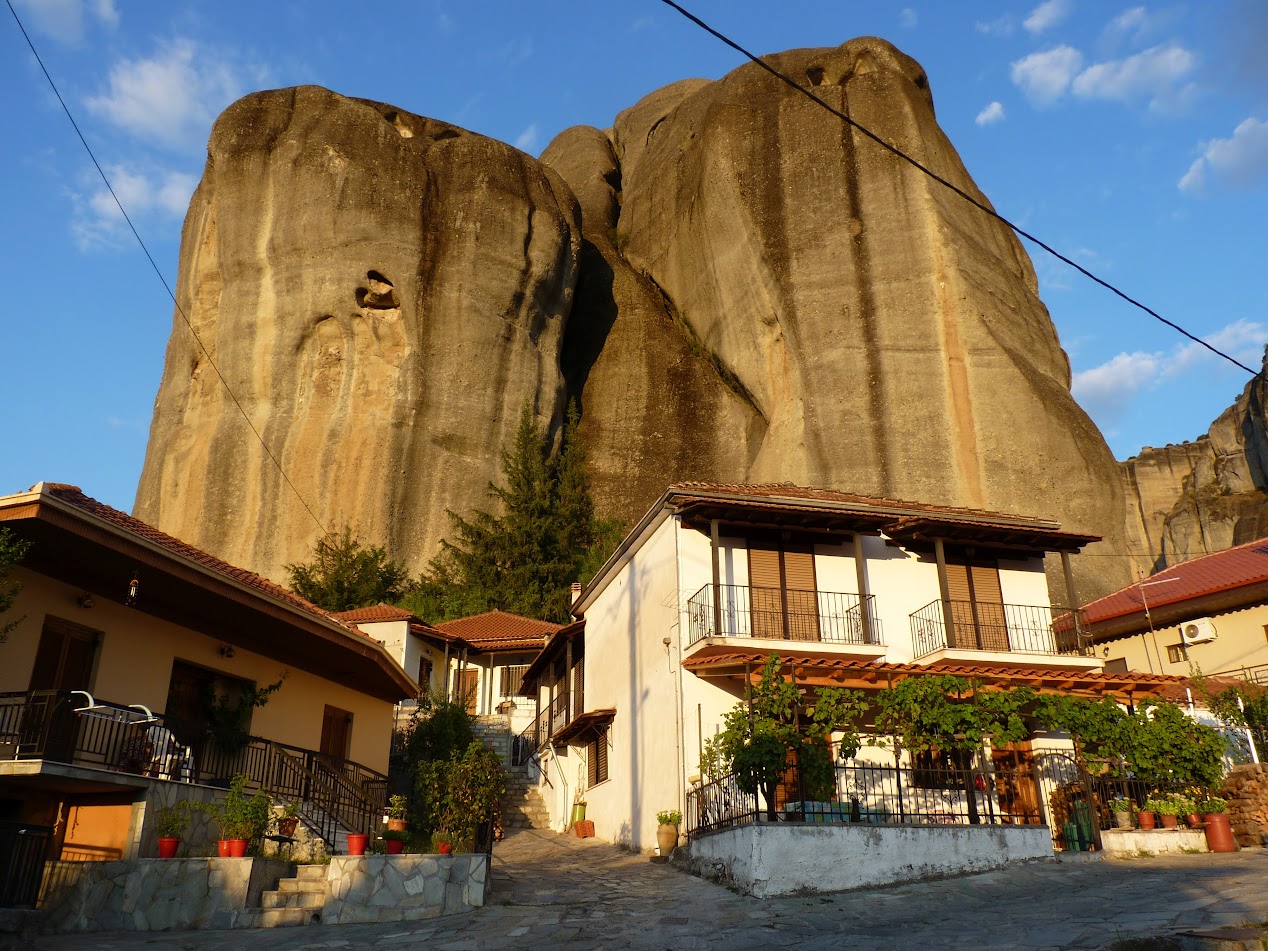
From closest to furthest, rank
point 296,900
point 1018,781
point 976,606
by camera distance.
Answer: point 296,900 < point 1018,781 < point 976,606

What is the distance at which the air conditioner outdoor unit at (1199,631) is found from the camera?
26.5 meters

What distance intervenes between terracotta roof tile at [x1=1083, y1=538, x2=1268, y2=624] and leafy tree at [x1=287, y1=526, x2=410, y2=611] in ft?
80.6

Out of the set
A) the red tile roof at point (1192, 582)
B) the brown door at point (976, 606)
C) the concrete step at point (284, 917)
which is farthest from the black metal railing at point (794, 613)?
the red tile roof at point (1192, 582)

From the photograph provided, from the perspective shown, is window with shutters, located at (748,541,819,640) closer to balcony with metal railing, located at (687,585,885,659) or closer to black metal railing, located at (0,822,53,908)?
balcony with metal railing, located at (687,585,885,659)

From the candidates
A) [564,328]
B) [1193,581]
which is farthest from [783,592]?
[564,328]

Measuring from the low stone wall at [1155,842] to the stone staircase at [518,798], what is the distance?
40.4ft

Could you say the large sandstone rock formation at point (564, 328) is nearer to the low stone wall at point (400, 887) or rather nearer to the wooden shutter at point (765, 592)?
the wooden shutter at point (765, 592)

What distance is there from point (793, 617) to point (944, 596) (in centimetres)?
306

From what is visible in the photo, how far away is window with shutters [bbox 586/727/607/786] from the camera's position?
22516 mm

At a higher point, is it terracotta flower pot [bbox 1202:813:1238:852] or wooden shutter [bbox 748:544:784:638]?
wooden shutter [bbox 748:544:784:638]

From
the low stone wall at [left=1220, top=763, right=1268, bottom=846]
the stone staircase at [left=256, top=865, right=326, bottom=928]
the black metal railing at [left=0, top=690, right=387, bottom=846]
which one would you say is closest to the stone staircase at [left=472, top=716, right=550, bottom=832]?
the black metal railing at [left=0, top=690, right=387, bottom=846]

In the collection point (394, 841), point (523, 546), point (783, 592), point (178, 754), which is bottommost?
point (394, 841)

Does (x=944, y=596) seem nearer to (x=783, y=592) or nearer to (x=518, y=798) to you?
(x=783, y=592)

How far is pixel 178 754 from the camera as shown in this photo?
45.2 ft
